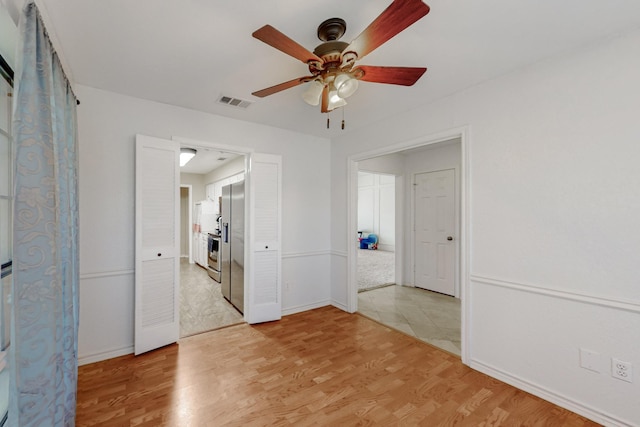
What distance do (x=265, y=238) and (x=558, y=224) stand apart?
2.81 m

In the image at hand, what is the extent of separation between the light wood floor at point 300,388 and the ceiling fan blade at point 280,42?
2250 mm

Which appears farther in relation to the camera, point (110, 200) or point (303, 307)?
point (303, 307)

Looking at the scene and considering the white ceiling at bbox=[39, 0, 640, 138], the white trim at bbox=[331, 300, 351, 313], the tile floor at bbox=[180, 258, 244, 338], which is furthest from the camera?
the white trim at bbox=[331, 300, 351, 313]

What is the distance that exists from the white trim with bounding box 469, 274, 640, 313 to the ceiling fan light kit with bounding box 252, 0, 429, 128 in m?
1.75

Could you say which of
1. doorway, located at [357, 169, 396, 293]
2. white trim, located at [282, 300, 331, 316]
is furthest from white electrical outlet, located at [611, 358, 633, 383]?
doorway, located at [357, 169, 396, 293]

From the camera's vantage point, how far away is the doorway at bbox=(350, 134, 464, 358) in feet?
11.8

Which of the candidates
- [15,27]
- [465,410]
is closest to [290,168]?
[15,27]

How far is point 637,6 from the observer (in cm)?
152

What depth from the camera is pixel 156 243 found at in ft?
8.92

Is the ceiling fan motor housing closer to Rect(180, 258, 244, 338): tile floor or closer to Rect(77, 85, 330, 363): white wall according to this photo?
Rect(77, 85, 330, 363): white wall

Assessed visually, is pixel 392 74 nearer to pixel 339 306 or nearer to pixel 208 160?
pixel 339 306

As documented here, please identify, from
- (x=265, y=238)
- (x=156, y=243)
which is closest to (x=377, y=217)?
(x=265, y=238)

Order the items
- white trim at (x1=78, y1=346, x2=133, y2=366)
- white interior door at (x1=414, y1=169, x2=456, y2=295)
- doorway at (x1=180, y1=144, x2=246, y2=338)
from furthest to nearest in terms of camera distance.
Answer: white interior door at (x1=414, y1=169, x2=456, y2=295) → doorway at (x1=180, y1=144, x2=246, y2=338) → white trim at (x1=78, y1=346, x2=133, y2=366)

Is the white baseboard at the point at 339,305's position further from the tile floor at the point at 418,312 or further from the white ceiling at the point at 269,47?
the white ceiling at the point at 269,47
